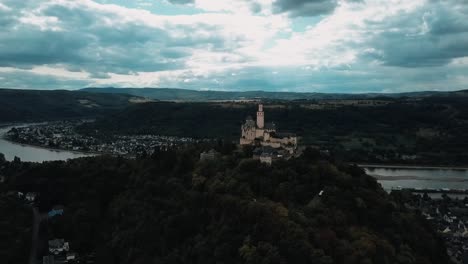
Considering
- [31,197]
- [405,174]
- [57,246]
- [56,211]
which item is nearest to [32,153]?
[31,197]

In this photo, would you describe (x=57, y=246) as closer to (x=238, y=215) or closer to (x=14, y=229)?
(x=14, y=229)

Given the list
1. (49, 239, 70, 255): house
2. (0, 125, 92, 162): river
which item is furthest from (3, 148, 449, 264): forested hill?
(0, 125, 92, 162): river

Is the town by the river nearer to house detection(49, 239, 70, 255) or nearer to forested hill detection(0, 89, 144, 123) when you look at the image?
house detection(49, 239, 70, 255)

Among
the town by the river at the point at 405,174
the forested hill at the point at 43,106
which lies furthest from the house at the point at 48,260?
the forested hill at the point at 43,106

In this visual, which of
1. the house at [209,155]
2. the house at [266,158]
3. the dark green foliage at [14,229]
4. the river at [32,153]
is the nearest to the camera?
the dark green foliage at [14,229]

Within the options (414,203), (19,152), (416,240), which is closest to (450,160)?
(414,203)

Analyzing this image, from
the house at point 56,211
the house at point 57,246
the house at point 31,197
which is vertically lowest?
the house at point 57,246

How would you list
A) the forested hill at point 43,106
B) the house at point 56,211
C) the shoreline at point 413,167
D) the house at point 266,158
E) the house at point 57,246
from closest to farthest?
the house at point 57,246
the house at point 266,158
the house at point 56,211
the shoreline at point 413,167
the forested hill at point 43,106

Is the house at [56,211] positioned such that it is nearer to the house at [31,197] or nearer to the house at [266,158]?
the house at [31,197]
